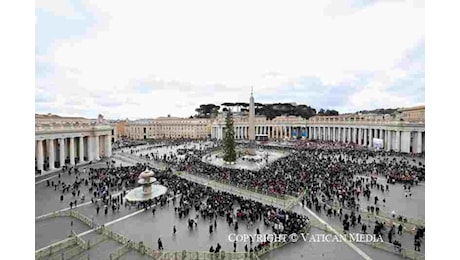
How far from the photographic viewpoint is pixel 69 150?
29188mm

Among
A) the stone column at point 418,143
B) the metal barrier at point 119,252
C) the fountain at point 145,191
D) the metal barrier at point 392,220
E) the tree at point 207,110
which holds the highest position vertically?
the tree at point 207,110

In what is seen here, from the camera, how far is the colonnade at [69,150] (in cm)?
2464

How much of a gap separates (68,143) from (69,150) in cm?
108

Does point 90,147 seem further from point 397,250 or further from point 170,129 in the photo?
point 170,129

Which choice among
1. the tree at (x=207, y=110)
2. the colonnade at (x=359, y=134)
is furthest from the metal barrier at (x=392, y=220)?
the tree at (x=207, y=110)

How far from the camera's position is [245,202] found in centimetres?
1458

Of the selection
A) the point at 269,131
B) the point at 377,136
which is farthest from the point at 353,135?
the point at 269,131

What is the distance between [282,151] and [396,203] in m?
22.8

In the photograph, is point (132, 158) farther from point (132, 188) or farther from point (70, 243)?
point (70, 243)

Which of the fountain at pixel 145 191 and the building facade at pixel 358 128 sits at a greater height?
the building facade at pixel 358 128

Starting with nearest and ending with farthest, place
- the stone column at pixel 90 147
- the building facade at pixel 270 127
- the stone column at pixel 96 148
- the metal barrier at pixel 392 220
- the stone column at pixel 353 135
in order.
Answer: the metal barrier at pixel 392 220 < the stone column at pixel 90 147 < the stone column at pixel 96 148 < the stone column at pixel 353 135 < the building facade at pixel 270 127

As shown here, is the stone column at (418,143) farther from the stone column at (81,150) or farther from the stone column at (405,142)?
the stone column at (81,150)

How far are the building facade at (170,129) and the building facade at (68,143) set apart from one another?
3889 cm

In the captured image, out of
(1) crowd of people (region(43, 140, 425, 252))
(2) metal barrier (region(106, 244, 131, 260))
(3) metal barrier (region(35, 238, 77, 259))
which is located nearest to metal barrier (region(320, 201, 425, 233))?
(1) crowd of people (region(43, 140, 425, 252))
